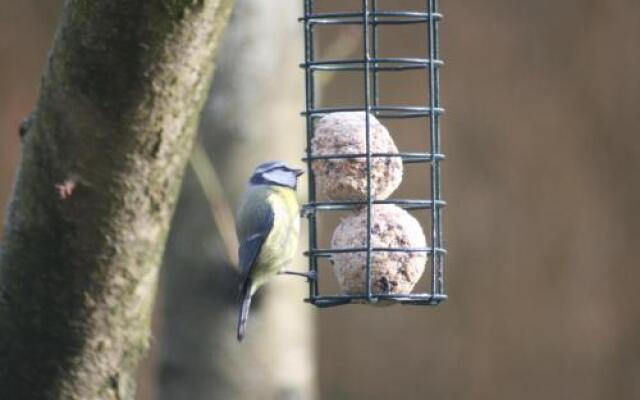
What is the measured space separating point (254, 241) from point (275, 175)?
183mm

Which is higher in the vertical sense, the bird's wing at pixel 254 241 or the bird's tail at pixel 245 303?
the bird's wing at pixel 254 241

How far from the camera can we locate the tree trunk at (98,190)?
8.21ft

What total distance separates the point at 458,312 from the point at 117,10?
3978mm

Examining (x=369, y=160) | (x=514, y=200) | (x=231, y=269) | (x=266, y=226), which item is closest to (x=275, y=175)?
(x=266, y=226)

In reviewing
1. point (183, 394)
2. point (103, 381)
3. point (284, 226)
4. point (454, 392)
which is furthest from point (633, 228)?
point (103, 381)

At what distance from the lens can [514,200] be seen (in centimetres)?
612

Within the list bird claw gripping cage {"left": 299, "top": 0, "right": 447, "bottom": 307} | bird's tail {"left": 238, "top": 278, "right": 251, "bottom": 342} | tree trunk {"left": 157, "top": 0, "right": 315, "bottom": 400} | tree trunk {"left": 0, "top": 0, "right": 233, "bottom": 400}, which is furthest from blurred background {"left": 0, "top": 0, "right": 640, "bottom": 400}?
tree trunk {"left": 0, "top": 0, "right": 233, "bottom": 400}

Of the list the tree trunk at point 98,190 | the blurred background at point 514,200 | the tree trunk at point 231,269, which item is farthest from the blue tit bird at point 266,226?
the blurred background at point 514,200

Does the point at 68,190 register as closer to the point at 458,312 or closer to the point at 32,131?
the point at 32,131

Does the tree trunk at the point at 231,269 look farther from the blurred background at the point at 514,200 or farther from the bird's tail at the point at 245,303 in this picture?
the blurred background at the point at 514,200

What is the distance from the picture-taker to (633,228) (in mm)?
6188

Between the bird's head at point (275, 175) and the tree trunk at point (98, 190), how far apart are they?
0.46 meters

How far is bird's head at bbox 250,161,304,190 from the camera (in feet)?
10.4

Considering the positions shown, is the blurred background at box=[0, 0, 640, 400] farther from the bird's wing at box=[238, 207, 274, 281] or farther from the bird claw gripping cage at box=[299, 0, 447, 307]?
the bird's wing at box=[238, 207, 274, 281]
